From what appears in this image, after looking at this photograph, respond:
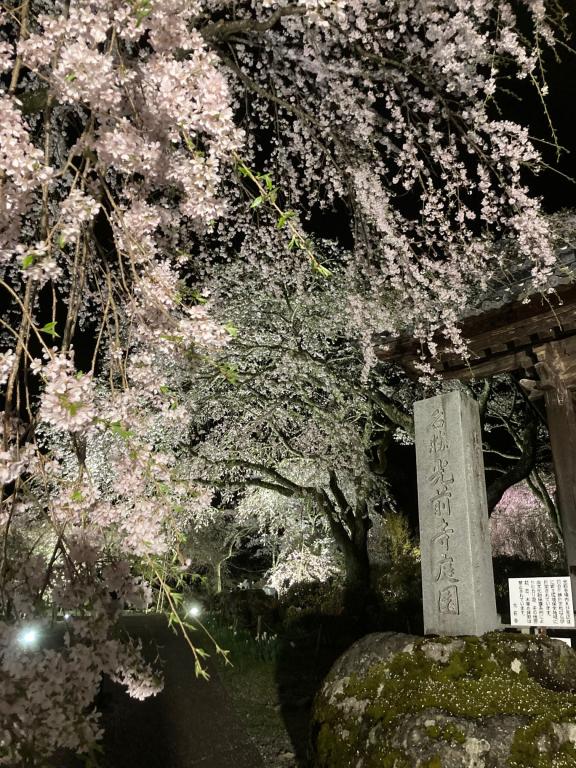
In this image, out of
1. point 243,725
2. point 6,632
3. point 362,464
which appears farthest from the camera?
point 362,464

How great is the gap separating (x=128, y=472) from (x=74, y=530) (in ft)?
1.59

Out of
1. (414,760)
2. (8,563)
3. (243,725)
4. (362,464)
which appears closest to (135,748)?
(243,725)

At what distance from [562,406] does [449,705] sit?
4.41 meters

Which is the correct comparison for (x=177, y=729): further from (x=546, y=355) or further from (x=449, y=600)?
(x=546, y=355)

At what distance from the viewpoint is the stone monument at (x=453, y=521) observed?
5520 millimetres

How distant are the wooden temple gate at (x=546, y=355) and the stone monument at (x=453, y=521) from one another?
63.1 inches

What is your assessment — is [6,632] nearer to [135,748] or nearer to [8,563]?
[8,563]

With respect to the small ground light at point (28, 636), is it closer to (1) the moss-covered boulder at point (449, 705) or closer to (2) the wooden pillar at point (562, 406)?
(1) the moss-covered boulder at point (449, 705)

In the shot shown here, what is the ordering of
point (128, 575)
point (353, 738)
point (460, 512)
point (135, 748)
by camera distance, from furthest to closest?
point (135, 748) → point (460, 512) → point (353, 738) → point (128, 575)

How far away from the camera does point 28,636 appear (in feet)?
9.88

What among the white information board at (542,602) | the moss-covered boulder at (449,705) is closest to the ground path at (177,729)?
the moss-covered boulder at (449,705)

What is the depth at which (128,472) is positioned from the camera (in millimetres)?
3762

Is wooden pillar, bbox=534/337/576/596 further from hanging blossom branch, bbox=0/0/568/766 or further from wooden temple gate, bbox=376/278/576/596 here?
hanging blossom branch, bbox=0/0/568/766

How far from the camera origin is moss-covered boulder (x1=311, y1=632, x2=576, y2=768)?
12.9 ft
